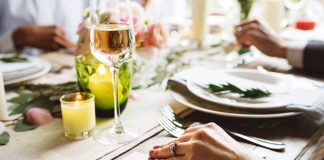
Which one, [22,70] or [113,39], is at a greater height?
[113,39]

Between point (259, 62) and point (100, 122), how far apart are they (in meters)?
0.70

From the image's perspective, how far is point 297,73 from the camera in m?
1.14

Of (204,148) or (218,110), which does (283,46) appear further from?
(204,148)

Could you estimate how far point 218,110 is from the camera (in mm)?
768

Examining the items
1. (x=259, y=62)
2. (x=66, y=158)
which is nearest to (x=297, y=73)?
(x=259, y=62)

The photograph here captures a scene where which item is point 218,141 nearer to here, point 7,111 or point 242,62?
point 7,111

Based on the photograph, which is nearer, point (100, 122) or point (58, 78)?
point (100, 122)

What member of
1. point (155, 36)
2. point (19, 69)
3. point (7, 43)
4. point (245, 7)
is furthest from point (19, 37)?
point (245, 7)

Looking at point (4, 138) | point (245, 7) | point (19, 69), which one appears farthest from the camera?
point (245, 7)

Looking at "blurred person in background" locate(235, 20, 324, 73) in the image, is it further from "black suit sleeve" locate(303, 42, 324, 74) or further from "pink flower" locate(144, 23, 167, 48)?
"pink flower" locate(144, 23, 167, 48)

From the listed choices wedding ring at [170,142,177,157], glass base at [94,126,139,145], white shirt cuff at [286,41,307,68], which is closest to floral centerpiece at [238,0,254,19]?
white shirt cuff at [286,41,307,68]

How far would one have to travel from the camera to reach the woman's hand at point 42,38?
1.57m

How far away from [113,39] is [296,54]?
745 mm

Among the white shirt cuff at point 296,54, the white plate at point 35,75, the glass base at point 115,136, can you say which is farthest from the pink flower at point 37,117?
the white shirt cuff at point 296,54
